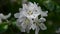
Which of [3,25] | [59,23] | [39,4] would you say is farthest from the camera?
[59,23]

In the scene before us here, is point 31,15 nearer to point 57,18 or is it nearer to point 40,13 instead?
point 40,13

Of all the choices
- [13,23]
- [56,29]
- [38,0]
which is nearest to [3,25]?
[13,23]

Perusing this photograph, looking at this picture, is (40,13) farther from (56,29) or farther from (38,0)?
(56,29)

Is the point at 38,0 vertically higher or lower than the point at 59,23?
higher

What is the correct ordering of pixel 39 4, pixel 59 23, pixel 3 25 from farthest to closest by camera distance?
pixel 59 23
pixel 39 4
pixel 3 25

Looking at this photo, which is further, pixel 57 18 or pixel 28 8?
pixel 57 18

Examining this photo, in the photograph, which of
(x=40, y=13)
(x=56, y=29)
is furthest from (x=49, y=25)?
(x=40, y=13)
